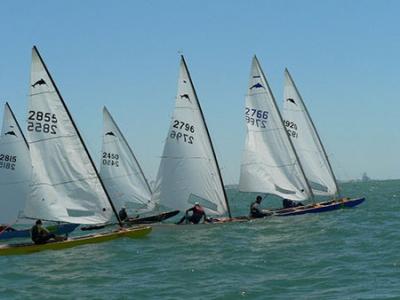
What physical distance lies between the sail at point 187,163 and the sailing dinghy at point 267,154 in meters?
4.34

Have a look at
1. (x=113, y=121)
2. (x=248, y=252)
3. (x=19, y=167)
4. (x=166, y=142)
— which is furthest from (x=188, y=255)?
(x=113, y=121)

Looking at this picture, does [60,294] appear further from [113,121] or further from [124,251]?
[113,121]

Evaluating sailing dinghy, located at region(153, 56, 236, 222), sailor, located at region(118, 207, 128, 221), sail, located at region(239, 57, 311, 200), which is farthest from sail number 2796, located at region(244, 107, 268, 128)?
sailor, located at region(118, 207, 128, 221)

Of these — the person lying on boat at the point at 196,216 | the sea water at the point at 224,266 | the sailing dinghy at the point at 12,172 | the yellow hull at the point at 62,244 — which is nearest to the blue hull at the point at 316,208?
the sea water at the point at 224,266

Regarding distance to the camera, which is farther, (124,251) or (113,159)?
(113,159)

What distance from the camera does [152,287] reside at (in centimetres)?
1869

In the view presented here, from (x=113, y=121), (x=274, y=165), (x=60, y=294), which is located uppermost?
(x=113, y=121)

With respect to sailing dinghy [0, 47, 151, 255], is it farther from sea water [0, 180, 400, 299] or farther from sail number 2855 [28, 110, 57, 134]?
sea water [0, 180, 400, 299]

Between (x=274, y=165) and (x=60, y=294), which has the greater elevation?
(x=274, y=165)

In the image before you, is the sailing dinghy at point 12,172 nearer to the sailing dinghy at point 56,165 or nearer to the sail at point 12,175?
the sail at point 12,175

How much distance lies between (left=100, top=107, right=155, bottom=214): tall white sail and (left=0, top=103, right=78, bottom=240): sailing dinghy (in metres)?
5.55

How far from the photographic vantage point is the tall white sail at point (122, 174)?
4081cm

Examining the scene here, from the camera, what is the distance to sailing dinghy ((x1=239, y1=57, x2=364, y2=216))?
125ft

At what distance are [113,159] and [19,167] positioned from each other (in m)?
7.93
